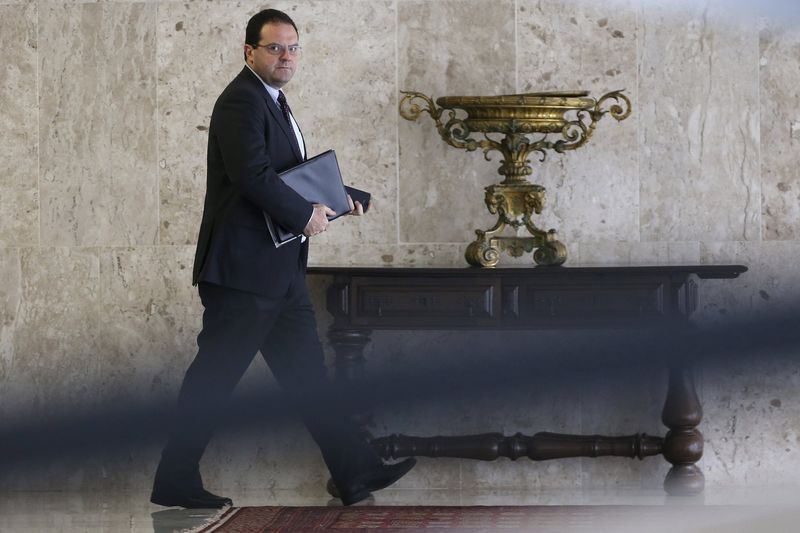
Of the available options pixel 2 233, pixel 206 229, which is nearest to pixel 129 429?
pixel 206 229

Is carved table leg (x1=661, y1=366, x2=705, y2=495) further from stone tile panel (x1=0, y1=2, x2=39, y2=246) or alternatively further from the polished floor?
stone tile panel (x1=0, y1=2, x2=39, y2=246)

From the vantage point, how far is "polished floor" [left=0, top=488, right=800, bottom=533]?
3951mm

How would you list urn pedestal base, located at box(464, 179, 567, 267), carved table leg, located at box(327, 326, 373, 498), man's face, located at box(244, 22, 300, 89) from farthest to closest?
urn pedestal base, located at box(464, 179, 567, 267), carved table leg, located at box(327, 326, 373, 498), man's face, located at box(244, 22, 300, 89)

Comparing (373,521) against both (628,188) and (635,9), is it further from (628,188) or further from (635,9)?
(635,9)

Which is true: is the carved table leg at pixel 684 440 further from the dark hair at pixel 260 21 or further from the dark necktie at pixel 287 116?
the dark hair at pixel 260 21

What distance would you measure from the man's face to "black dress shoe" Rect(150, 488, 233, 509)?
4.41ft

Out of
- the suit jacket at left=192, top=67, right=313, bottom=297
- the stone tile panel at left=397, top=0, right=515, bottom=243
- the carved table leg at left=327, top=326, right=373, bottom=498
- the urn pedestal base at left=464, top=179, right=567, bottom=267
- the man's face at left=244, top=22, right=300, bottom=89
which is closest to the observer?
the suit jacket at left=192, top=67, right=313, bottom=297

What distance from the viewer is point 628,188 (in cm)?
486

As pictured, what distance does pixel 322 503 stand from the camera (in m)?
4.68

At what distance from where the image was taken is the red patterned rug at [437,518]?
3736 millimetres

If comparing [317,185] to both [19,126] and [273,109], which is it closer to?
[273,109]

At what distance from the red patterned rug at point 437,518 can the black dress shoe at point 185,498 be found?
7 centimetres

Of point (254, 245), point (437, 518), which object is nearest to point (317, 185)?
point (254, 245)

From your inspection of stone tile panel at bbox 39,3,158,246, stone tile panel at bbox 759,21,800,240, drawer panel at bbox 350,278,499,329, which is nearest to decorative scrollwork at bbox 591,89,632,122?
stone tile panel at bbox 759,21,800,240
